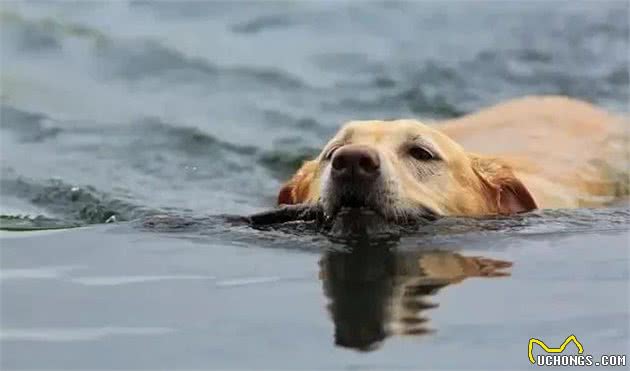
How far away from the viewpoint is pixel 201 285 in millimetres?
5141

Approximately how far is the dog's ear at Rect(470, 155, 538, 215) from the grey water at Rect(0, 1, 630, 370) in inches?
7.3

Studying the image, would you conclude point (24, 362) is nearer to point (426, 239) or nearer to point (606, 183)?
point (426, 239)

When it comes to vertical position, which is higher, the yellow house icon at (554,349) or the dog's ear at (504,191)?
the dog's ear at (504,191)

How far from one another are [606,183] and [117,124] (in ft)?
12.9

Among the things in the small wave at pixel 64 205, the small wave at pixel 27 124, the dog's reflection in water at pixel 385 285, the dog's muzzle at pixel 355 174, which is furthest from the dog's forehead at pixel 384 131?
the small wave at pixel 27 124

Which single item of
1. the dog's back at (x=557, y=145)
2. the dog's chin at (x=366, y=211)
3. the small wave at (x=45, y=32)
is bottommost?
the dog's chin at (x=366, y=211)

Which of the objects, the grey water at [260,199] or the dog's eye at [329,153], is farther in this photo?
the dog's eye at [329,153]

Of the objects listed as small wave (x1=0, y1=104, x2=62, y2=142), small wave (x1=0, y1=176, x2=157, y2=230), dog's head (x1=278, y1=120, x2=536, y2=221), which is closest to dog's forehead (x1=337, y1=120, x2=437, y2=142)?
dog's head (x1=278, y1=120, x2=536, y2=221)

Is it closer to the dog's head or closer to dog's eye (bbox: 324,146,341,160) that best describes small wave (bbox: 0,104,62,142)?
the dog's head

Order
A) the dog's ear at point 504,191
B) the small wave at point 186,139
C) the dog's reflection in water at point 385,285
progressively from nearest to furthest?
the dog's reflection in water at point 385,285 → the dog's ear at point 504,191 → the small wave at point 186,139

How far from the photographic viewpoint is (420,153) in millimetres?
6297

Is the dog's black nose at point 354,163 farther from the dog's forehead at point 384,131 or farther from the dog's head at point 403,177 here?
the dog's forehead at point 384,131

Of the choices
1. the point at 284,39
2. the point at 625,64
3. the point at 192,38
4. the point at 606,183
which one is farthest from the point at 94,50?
the point at 606,183

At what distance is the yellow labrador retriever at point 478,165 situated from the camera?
5648 mm
